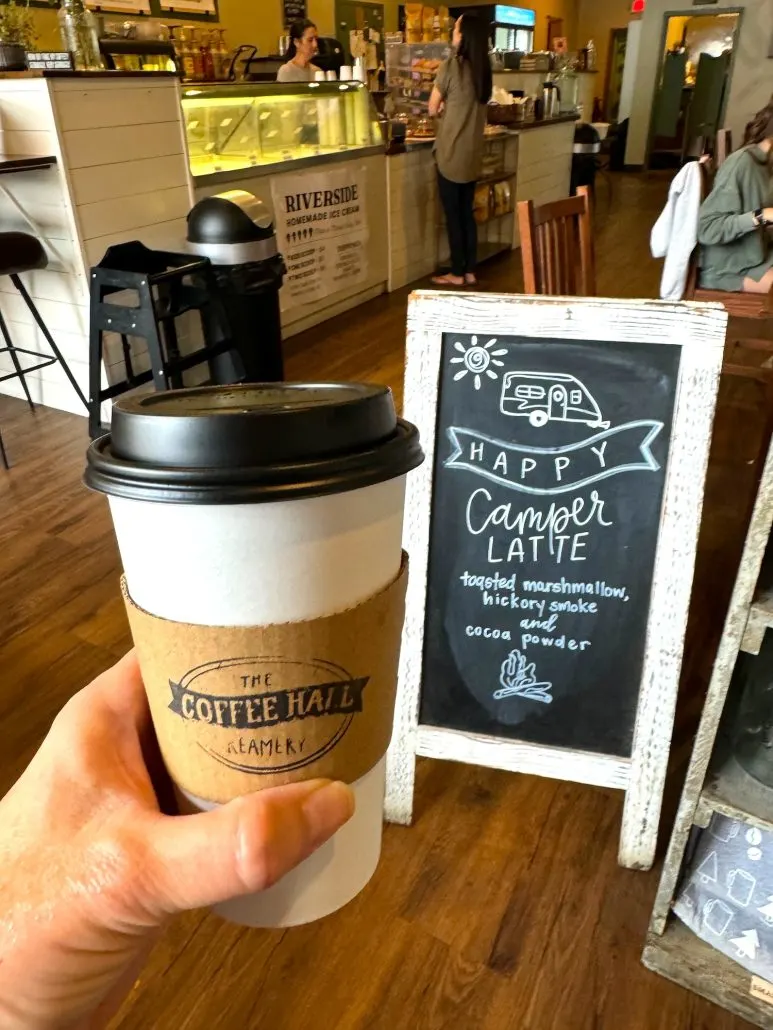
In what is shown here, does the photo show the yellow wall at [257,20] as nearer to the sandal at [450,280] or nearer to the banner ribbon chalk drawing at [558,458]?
the sandal at [450,280]

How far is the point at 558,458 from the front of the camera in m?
1.35

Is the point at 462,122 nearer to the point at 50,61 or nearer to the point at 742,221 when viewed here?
the point at 742,221

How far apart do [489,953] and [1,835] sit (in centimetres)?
109

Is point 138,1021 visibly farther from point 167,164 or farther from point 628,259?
point 628,259

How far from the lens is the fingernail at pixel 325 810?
23.2 inches

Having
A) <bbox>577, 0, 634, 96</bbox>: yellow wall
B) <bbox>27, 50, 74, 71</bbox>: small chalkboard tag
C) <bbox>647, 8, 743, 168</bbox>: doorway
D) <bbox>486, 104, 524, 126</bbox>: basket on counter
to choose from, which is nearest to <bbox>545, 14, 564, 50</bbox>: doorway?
<bbox>577, 0, 634, 96</bbox>: yellow wall

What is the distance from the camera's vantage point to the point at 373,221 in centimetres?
536

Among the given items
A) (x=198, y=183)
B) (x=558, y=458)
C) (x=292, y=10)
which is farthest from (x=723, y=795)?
(x=292, y=10)

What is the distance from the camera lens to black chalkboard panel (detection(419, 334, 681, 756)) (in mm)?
1306

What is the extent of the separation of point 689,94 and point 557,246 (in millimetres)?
13860

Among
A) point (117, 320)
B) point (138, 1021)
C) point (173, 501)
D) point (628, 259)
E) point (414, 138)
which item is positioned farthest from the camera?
point (628, 259)

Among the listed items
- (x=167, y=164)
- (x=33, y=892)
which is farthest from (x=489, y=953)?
(x=167, y=164)

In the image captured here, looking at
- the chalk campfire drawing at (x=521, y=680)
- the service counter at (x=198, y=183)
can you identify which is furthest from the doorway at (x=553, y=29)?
the chalk campfire drawing at (x=521, y=680)

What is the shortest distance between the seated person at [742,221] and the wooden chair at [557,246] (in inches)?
32.9
